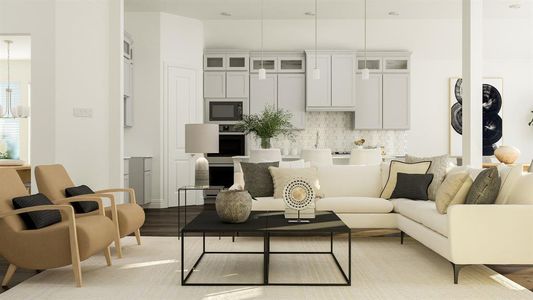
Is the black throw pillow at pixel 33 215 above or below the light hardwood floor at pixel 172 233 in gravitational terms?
above

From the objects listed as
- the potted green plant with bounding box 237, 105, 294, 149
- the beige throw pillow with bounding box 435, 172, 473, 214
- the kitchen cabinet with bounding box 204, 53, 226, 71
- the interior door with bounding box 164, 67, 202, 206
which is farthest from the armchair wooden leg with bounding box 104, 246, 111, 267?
the kitchen cabinet with bounding box 204, 53, 226, 71

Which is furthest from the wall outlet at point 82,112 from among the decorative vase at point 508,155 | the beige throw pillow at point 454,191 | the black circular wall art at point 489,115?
the black circular wall art at point 489,115

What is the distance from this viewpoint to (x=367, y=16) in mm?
9562

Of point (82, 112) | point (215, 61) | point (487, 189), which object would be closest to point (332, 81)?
point (215, 61)

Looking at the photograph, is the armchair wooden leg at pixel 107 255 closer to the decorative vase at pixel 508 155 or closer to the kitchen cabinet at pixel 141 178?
the kitchen cabinet at pixel 141 178

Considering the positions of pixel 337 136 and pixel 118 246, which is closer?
pixel 118 246

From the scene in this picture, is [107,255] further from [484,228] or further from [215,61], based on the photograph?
[215,61]

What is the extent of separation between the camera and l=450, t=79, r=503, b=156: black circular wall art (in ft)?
32.6

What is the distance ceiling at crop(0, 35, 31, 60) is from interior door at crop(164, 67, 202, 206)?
100 inches

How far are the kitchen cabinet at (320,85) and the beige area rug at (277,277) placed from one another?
4.71 m

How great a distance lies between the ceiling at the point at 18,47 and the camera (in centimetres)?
878

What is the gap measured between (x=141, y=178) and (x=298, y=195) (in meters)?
4.54

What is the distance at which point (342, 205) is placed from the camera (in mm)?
5570

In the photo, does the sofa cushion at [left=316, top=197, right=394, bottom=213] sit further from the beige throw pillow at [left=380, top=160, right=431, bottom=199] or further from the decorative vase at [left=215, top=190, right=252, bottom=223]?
the decorative vase at [left=215, top=190, right=252, bottom=223]
